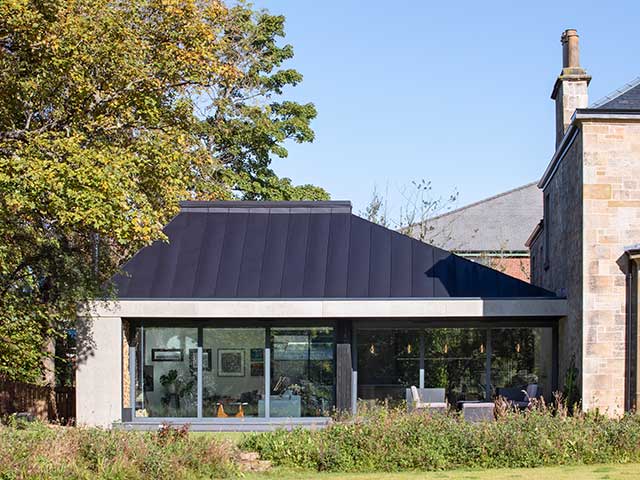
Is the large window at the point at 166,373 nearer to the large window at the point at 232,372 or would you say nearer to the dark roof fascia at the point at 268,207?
the large window at the point at 232,372

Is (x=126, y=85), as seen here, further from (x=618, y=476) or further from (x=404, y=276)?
(x=618, y=476)

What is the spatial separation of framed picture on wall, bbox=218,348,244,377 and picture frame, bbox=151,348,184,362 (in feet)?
3.21

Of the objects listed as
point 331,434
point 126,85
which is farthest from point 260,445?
point 126,85

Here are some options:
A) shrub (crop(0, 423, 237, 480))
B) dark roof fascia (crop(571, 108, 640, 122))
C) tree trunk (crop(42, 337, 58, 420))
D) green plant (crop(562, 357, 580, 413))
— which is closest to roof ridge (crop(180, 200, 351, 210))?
tree trunk (crop(42, 337, 58, 420))

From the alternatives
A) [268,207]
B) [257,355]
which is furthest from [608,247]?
[268,207]

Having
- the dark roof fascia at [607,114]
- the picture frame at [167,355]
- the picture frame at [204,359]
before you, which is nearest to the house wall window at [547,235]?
the dark roof fascia at [607,114]

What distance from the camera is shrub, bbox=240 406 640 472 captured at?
16.1 m

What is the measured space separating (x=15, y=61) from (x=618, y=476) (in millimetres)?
13589

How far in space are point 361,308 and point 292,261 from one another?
230 centimetres

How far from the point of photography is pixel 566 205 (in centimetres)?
2338

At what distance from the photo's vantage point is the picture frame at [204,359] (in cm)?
2370

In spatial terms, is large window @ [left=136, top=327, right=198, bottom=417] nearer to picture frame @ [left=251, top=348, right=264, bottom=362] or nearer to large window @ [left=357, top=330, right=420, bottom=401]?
picture frame @ [left=251, top=348, right=264, bottom=362]

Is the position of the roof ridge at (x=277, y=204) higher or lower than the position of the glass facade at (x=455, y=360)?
higher

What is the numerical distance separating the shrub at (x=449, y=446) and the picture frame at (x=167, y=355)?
283 inches
